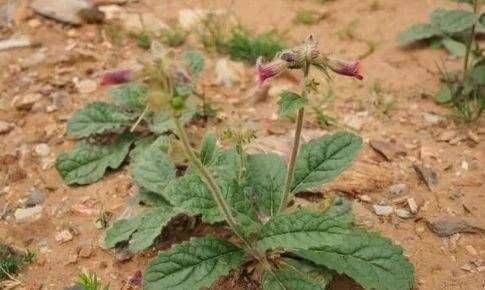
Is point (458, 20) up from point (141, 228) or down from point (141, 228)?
up

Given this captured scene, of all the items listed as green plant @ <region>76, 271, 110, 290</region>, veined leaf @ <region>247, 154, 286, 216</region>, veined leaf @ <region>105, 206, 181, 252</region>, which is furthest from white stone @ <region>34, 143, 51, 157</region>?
veined leaf @ <region>247, 154, 286, 216</region>

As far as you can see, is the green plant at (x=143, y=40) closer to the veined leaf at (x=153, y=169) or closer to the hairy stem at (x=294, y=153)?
the veined leaf at (x=153, y=169)

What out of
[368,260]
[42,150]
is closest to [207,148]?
[368,260]

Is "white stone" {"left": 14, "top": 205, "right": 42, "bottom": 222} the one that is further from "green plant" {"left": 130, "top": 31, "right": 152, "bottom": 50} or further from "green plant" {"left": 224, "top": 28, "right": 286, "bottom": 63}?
"green plant" {"left": 224, "top": 28, "right": 286, "bottom": 63}

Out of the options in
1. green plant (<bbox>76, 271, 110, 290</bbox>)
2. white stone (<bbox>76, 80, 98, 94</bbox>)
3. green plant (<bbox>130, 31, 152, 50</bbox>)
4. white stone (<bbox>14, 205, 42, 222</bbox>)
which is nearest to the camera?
green plant (<bbox>76, 271, 110, 290</bbox>)

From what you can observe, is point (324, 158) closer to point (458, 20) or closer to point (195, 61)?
point (195, 61)

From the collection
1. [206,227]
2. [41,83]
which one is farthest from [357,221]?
[41,83]

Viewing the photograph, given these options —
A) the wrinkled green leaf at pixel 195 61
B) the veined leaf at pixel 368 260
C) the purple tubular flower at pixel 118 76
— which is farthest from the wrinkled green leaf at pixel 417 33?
the purple tubular flower at pixel 118 76
